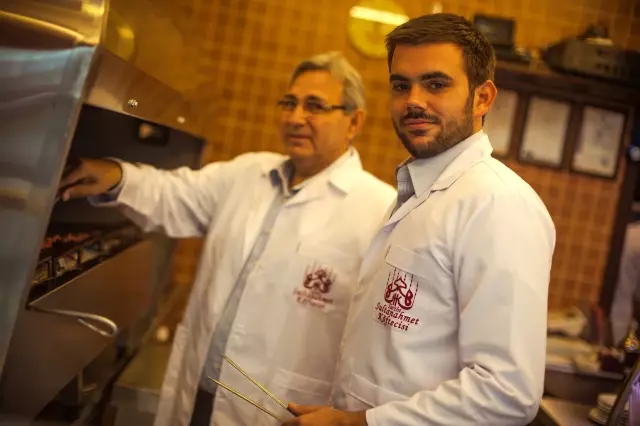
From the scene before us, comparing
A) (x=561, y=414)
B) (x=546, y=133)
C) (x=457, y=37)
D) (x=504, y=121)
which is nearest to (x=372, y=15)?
(x=504, y=121)

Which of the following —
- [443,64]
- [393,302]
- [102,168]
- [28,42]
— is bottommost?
[393,302]

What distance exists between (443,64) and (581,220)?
1706 mm

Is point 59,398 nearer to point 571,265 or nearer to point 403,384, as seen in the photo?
point 403,384

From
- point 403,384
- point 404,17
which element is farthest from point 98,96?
point 404,17

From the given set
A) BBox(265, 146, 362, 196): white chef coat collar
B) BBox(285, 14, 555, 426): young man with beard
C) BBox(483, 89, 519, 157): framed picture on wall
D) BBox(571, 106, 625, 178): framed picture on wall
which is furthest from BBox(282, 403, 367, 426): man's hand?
BBox(571, 106, 625, 178): framed picture on wall

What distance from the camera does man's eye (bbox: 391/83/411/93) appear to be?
1039mm

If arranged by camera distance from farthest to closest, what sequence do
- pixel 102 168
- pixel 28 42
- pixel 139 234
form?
pixel 139 234 < pixel 102 168 < pixel 28 42

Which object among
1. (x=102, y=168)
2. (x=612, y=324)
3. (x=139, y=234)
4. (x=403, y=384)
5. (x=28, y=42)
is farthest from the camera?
(x=612, y=324)

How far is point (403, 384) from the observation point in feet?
3.24

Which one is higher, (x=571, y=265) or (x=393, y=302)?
(x=571, y=265)

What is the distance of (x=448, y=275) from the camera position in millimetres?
951

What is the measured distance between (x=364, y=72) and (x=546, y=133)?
739 millimetres

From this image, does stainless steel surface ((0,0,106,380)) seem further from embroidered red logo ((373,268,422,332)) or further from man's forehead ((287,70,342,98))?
man's forehead ((287,70,342,98))

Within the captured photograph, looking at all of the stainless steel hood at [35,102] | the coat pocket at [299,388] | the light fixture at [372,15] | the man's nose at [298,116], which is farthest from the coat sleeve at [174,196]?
the light fixture at [372,15]
